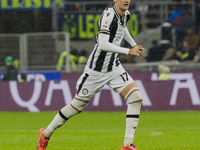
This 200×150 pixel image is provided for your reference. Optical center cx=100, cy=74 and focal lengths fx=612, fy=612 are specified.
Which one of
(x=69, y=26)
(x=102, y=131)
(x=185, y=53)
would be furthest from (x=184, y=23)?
(x=102, y=131)

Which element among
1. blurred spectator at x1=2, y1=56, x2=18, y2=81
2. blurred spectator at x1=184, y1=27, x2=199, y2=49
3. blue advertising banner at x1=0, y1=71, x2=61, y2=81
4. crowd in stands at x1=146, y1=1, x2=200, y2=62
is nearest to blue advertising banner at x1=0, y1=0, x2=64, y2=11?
blue advertising banner at x1=0, y1=71, x2=61, y2=81

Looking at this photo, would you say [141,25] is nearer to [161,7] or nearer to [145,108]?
[161,7]

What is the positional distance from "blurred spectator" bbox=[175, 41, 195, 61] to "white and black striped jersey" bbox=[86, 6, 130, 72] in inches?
447

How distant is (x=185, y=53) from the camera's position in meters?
19.4

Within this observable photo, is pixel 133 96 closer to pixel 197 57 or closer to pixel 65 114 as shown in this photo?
pixel 65 114

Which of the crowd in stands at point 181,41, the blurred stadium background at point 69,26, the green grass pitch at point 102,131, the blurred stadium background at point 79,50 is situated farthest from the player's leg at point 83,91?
the crowd in stands at point 181,41

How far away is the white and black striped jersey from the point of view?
25.4 ft

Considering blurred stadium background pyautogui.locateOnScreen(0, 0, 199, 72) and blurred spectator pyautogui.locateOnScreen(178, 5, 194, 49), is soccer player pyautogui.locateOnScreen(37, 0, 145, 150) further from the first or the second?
blurred spectator pyautogui.locateOnScreen(178, 5, 194, 49)

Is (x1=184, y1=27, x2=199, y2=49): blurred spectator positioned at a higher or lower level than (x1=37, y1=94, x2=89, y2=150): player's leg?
lower

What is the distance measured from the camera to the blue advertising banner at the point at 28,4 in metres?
20.7

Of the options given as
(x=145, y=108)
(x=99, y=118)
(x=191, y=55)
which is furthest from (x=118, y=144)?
(x=191, y=55)

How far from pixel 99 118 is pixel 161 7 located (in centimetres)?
729

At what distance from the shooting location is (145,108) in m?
16.0

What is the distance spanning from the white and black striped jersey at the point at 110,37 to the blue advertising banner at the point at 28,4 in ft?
42.2
